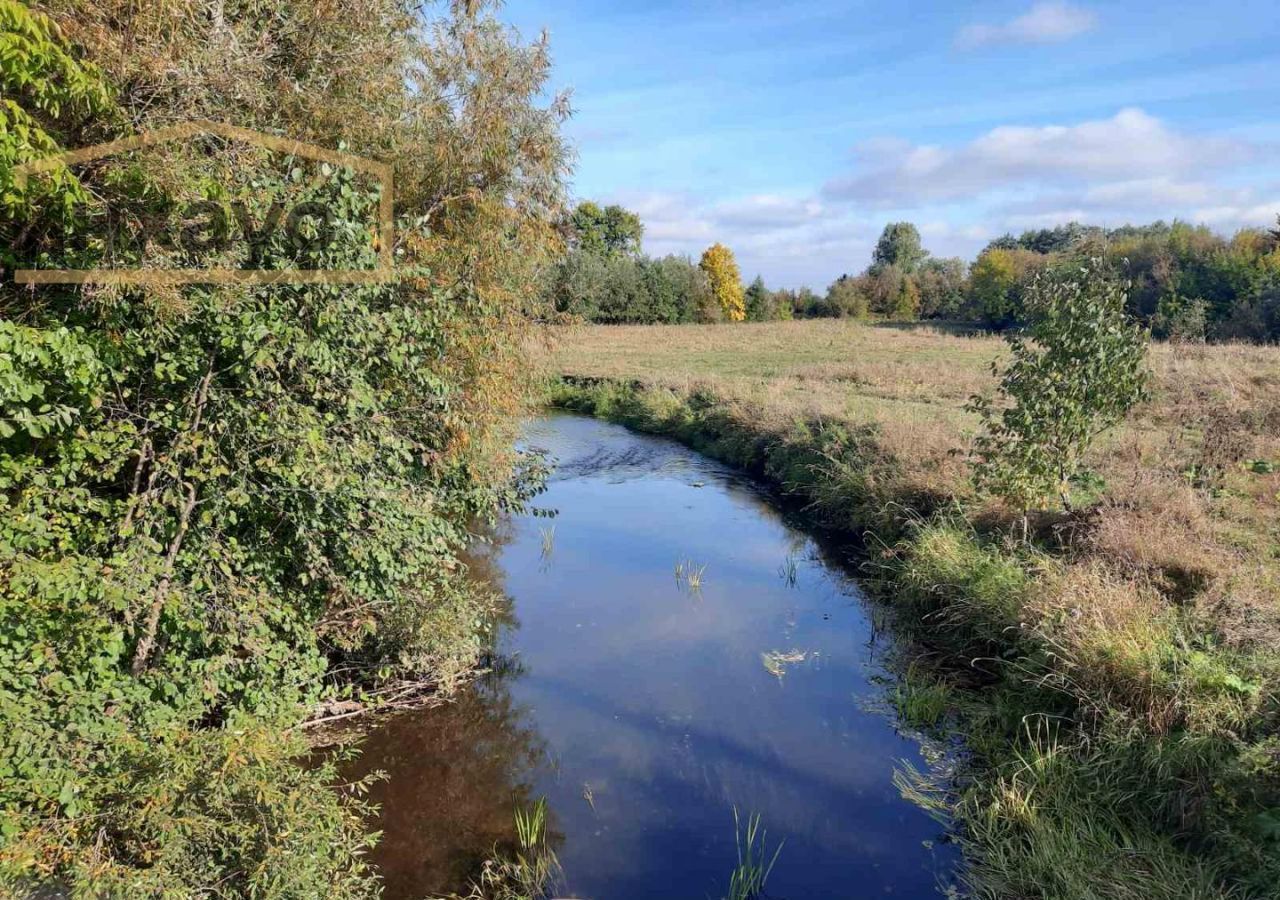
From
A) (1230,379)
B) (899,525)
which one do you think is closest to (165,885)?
(899,525)

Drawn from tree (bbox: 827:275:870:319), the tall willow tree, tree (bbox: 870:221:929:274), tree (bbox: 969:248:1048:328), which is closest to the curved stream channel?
the tall willow tree

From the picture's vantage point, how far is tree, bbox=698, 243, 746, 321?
219ft

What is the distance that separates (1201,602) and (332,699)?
8229 mm

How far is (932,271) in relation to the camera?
7162cm

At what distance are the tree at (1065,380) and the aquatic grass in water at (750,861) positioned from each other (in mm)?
5420

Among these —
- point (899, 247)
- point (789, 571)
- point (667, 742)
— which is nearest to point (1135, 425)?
point (789, 571)

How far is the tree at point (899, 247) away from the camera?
286ft

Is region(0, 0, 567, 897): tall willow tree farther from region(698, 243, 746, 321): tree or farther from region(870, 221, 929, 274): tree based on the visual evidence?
region(870, 221, 929, 274): tree

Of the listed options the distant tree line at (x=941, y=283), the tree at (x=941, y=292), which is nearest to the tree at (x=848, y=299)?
the distant tree line at (x=941, y=283)

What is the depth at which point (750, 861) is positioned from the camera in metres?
5.93

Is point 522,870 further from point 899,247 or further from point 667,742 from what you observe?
point 899,247

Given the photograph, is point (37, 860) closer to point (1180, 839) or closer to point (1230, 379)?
point (1180, 839)

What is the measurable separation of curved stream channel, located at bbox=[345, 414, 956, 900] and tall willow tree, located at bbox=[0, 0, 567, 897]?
1.18m

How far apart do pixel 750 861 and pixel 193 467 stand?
5068 mm
